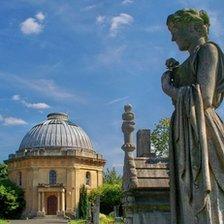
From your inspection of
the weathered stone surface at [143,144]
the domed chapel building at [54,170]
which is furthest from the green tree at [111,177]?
the weathered stone surface at [143,144]

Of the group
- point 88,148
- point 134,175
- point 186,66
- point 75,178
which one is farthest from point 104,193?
point 186,66

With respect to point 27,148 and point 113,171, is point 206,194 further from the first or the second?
point 113,171

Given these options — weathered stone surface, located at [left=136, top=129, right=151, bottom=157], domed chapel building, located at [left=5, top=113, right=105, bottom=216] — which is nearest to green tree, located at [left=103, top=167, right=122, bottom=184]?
domed chapel building, located at [left=5, top=113, right=105, bottom=216]

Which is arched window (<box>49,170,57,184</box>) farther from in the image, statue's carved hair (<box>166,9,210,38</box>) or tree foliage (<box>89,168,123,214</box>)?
statue's carved hair (<box>166,9,210,38</box>)

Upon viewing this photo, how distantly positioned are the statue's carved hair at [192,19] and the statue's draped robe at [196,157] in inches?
13.6

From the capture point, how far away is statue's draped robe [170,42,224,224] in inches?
193

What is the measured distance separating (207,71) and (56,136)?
85986 millimetres

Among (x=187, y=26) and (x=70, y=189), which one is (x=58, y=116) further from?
(x=187, y=26)

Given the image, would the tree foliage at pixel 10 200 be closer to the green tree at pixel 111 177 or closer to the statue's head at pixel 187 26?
the green tree at pixel 111 177

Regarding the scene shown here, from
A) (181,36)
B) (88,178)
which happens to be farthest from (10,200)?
(181,36)

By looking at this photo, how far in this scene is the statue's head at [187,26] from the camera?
547 cm

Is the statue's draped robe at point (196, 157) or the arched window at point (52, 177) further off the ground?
the arched window at point (52, 177)

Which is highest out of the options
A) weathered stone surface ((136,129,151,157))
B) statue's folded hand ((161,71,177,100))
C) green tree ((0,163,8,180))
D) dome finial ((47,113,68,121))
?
dome finial ((47,113,68,121))

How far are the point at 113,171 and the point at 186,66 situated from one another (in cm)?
9414
